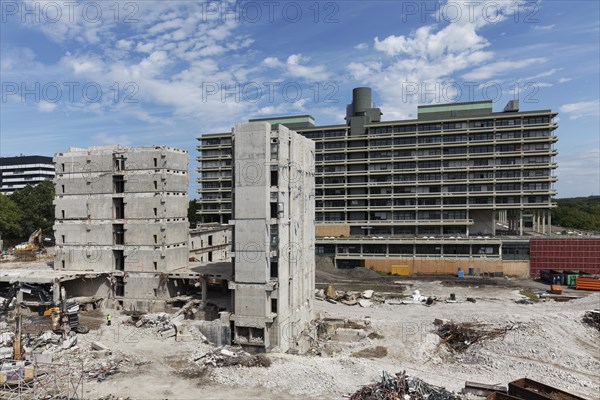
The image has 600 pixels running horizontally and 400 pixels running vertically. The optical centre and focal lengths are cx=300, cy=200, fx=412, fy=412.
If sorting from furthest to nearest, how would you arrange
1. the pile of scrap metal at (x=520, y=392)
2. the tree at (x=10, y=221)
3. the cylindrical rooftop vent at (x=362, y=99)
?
the cylindrical rooftop vent at (x=362, y=99) → the tree at (x=10, y=221) → the pile of scrap metal at (x=520, y=392)

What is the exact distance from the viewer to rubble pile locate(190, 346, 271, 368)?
31.4 metres

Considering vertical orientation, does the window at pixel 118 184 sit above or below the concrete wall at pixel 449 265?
above

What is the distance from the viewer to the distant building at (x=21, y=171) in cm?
18950

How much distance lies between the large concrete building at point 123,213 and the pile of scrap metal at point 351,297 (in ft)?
61.6

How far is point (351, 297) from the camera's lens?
5341 cm

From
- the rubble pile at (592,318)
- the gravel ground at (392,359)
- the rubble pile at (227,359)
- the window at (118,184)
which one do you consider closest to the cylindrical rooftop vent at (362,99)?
the gravel ground at (392,359)

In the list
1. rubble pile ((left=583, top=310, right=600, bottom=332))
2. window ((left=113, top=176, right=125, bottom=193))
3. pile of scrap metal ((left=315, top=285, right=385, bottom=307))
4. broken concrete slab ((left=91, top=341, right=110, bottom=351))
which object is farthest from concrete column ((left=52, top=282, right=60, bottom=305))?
rubble pile ((left=583, top=310, right=600, bottom=332))

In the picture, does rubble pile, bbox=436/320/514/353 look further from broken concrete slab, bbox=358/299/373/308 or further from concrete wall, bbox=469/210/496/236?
concrete wall, bbox=469/210/496/236

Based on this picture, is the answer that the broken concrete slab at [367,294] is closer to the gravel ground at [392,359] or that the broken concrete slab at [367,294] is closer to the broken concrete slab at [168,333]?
the gravel ground at [392,359]

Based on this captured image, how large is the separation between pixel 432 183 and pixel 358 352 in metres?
49.7

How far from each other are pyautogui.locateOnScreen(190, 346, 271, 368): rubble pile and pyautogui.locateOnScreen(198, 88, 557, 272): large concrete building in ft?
149

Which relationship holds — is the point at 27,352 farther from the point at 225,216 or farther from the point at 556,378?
the point at 225,216

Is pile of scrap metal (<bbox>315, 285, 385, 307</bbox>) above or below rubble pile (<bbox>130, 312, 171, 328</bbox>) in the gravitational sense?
below

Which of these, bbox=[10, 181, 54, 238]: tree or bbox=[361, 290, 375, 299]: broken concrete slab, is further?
bbox=[10, 181, 54, 238]: tree
